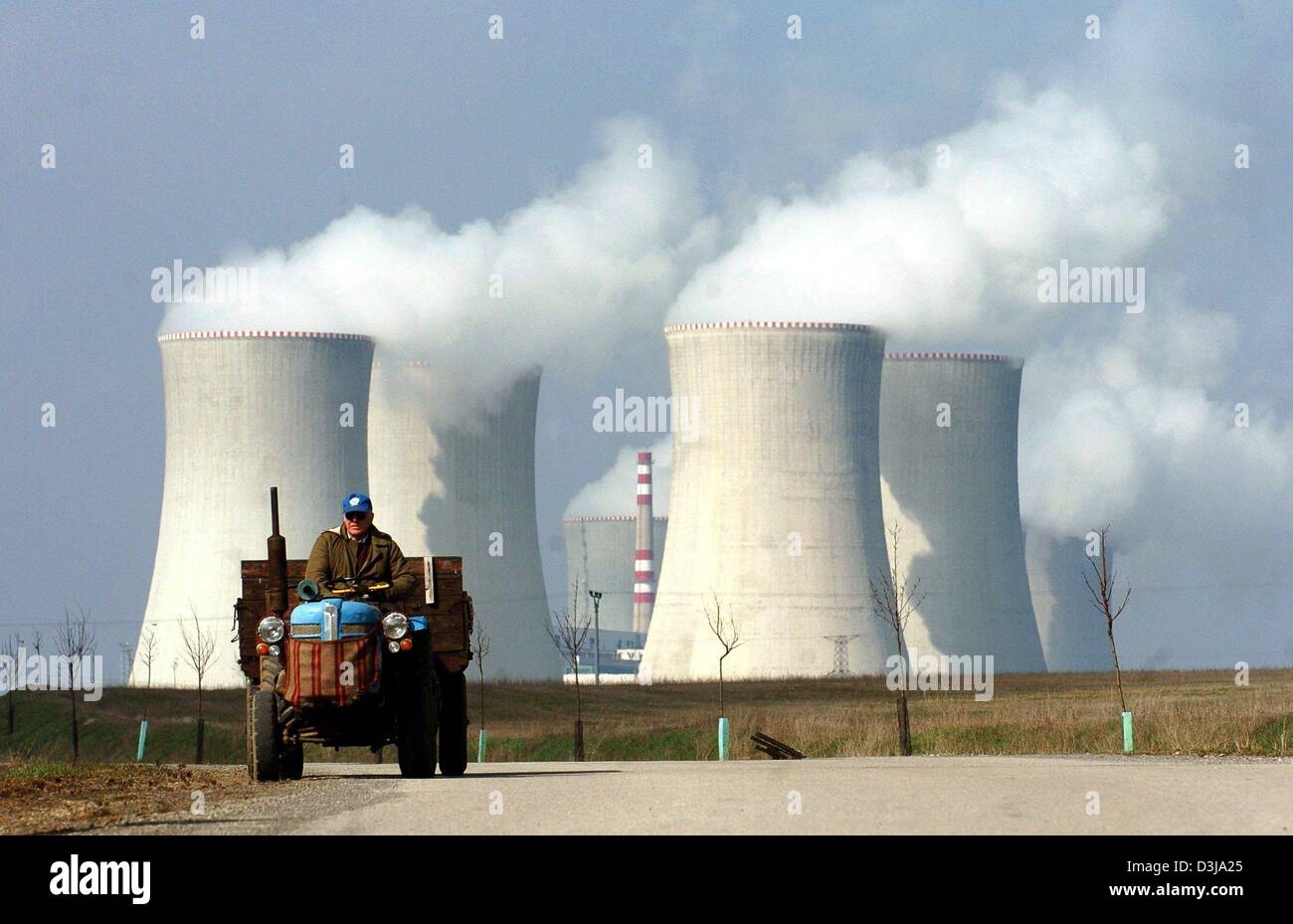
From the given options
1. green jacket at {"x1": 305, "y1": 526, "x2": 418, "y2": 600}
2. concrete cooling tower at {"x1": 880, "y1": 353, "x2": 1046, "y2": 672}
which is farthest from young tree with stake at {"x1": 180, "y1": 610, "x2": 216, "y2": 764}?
green jacket at {"x1": 305, "y1": 526, "x2": 418, "y2": 600}

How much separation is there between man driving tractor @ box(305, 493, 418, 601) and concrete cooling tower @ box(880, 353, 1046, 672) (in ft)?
128

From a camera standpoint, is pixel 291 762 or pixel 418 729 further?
pixel 291 762

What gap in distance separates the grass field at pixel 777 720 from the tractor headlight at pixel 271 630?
7.95 m

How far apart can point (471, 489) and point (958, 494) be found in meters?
11.2

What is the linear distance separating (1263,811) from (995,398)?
138ft

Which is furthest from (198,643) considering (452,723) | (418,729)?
(418,729)

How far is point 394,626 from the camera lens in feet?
35.8

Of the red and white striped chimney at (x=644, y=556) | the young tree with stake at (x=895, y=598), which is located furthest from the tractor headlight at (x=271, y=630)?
the red and white striped chimney at (x=644, y=556)

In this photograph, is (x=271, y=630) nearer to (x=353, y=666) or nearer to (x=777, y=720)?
(x=353, y=666)

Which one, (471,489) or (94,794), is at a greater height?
(471,489)

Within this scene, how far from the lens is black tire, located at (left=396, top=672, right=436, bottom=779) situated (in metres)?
11.4

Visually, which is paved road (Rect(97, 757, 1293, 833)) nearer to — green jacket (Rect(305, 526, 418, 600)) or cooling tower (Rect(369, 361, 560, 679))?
green jacket (Rect(305, 526, 418, 600))

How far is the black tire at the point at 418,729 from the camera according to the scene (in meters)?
11.4
